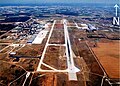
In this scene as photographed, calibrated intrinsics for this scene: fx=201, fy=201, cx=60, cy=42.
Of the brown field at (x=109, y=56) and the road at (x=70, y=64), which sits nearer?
the road at (x=70, y=64)

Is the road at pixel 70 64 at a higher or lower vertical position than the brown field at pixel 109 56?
higher

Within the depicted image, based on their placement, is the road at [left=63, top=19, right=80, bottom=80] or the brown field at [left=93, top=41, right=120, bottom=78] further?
the brown field at [left=93, top=41, right=120, bottom=78]

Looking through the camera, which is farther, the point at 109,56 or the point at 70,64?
the point at 109,56

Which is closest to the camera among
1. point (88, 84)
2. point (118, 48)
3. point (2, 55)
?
point (88, 84)

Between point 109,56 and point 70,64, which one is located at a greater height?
point 70,64

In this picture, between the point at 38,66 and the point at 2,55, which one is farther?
the point at 2,55

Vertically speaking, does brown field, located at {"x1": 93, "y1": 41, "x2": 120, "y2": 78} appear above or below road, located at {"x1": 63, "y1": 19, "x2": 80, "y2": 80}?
below

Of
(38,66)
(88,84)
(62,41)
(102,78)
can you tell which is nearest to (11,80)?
(38,66)

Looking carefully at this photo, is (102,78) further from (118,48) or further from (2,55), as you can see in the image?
(2,55)
